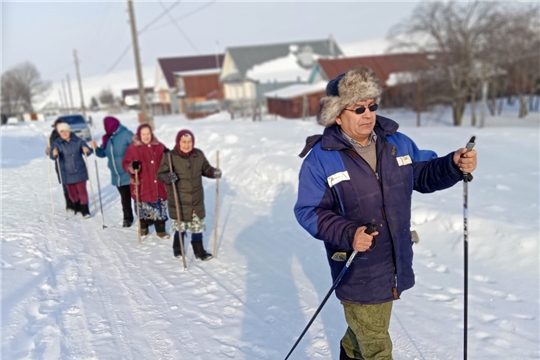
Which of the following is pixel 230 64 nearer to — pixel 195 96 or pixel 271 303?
pixel 195 96

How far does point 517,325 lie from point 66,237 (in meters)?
6.19

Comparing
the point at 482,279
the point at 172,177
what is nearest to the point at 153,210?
the point at 172,177

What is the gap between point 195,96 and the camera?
47.4 metres

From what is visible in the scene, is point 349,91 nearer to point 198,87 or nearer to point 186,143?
point 186,143

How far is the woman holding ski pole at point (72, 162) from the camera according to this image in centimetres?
770

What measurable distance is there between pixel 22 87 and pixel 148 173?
6580cm

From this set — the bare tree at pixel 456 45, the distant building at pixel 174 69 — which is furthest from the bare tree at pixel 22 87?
the bare tree at pixel 456 45

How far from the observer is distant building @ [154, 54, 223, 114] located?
52.9 meters

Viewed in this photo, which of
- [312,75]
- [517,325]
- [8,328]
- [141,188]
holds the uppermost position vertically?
[312,75]

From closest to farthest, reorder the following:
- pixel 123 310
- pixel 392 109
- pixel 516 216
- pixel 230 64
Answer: pixel 123 310, pixel 516 216, pixel 392 109, pixel 230 64

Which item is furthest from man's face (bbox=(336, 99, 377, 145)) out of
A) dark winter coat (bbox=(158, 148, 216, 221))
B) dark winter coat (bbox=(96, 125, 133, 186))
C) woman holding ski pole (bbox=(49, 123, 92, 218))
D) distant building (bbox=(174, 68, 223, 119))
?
distant building (bbox=(174, 68, 223, 119))

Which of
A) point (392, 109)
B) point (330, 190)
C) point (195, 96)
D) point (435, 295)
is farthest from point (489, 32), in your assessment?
point (195, 96)

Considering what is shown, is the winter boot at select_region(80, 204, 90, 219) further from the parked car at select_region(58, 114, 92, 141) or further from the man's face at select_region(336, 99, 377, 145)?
the parked car at select_region(58, 114, 92, 141)

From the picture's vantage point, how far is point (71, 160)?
7691 mm
